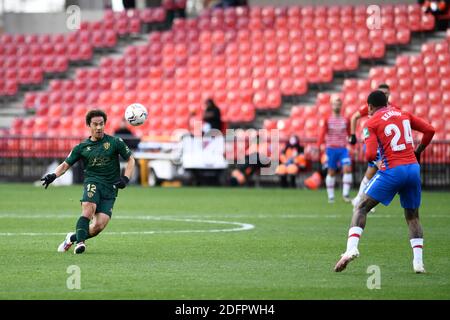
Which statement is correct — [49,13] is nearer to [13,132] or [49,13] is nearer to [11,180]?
[13,132]

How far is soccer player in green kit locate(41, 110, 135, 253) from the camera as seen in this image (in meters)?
14.0

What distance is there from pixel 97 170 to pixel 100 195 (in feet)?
1.10

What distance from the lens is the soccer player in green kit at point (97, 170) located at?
1402cm

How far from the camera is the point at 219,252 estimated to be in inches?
559

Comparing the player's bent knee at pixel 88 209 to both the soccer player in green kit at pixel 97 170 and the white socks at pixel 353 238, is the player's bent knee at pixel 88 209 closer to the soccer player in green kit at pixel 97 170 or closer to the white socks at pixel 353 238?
the soccer player in green kit at pixel 97 170

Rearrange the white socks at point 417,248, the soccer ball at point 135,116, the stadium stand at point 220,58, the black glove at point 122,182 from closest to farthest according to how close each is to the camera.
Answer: the white socks at point 417,248
the black glove at point 122,182
the soccer ball at point 135,116
the stadium stand at point 220,58

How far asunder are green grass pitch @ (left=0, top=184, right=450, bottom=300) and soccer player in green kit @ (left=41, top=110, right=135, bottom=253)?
425 mm

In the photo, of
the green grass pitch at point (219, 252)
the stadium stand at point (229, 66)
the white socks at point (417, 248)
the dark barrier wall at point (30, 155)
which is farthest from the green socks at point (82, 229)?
the dark barrier wall at point (30, 155)

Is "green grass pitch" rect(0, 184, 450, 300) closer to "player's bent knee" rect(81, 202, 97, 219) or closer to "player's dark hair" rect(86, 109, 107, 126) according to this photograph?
"player's bent knee" rect(81, 202, 97, 219)

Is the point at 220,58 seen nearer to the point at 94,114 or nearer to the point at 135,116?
the point at 135,116

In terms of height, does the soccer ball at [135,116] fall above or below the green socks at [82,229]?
above

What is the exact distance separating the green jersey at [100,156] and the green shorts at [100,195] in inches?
2.8

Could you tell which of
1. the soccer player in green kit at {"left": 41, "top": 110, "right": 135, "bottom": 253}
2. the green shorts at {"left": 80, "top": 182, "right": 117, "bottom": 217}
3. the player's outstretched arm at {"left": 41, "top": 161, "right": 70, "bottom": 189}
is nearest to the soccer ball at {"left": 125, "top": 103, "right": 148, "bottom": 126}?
the soccer player in green kit at {"left": 41, "top": 110, "right": 135, "bottom": 253}

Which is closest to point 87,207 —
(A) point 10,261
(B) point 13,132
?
(A) point 10,261
